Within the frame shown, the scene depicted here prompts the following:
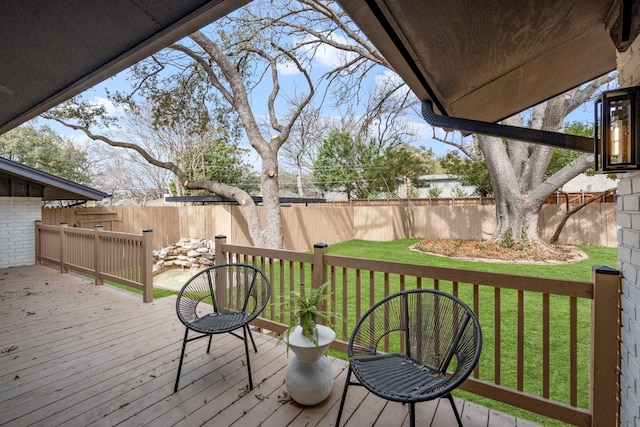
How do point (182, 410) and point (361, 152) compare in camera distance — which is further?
point (361, 152)

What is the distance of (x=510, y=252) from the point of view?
315 inches

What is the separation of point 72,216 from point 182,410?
7758 millimetres

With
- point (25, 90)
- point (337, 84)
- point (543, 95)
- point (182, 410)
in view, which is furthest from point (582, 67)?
point (337, 84)

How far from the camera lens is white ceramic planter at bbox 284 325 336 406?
1962 millimetres

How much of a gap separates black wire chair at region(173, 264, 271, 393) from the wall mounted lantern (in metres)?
2.29

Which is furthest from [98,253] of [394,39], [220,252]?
[394,39]

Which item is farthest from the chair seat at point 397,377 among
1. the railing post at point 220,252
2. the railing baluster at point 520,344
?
the railing post at point 220,252

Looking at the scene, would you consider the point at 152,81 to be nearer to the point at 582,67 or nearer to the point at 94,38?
the point at 94,38

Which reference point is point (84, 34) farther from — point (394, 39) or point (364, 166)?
point (364, 166)

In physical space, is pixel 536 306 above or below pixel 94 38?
below

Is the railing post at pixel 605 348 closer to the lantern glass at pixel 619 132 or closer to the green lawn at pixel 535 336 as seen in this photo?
the green lawn at pixel 535 336

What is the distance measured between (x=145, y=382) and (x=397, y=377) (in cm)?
191

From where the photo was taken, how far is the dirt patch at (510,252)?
24.3ft

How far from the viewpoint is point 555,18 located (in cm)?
159
